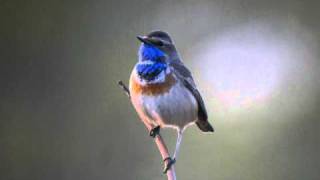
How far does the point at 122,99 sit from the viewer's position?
5.83 ft

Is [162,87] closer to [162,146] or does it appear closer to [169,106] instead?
[169,106]

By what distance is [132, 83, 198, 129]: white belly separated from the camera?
151cm

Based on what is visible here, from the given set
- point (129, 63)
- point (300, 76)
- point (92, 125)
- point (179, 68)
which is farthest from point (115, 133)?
point (300, 76)

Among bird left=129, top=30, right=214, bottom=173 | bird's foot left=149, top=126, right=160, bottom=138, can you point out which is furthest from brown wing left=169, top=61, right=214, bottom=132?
bird's foot left=149, top=126, right=160, bottom=138

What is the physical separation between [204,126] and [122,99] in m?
0.25

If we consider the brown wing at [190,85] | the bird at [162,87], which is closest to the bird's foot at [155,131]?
the bird at [162,87]

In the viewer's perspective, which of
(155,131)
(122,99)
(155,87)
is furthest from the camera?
(122,99)

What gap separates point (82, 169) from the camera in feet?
5.79

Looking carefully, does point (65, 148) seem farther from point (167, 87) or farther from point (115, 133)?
point (167, 87)

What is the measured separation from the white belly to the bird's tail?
118mm

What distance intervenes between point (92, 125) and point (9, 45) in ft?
1.13

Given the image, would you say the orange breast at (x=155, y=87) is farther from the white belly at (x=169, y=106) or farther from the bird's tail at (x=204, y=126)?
the bird's tail at (x=204, y=126)

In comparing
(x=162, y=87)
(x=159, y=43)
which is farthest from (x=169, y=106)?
(x=159, y=43)

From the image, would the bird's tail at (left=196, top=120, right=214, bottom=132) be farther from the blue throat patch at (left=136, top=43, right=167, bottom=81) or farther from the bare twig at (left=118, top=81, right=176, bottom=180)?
the blue throat patch at (left=136, top=43, right=167, bottom=81)
